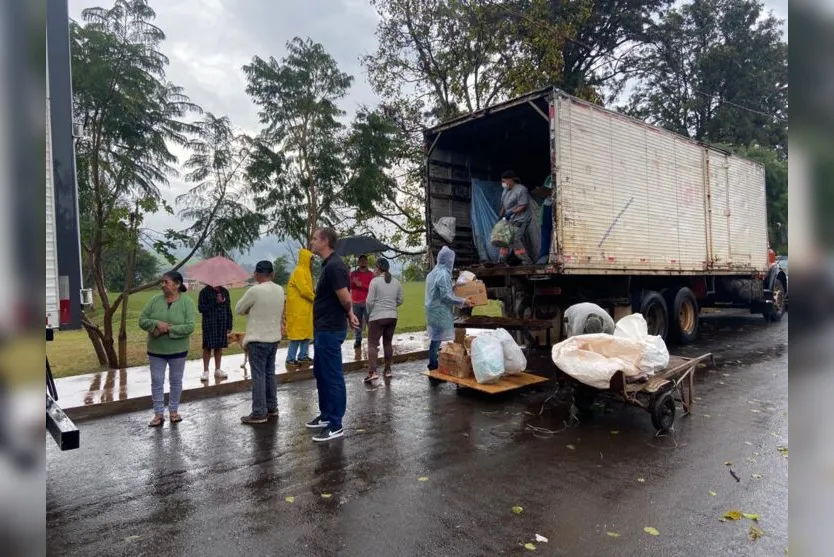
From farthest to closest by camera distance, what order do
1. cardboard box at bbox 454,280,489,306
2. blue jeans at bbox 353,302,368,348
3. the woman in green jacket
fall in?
blue jeans at bbox 353,302,368,348
cardboard box at bbox 454,280,489,306
the woman in green jacket

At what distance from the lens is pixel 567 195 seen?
748 centimetres

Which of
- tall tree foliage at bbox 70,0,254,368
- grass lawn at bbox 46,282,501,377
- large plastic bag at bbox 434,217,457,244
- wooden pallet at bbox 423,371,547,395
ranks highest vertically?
tall tree foliage at bbox 70,0,254,368

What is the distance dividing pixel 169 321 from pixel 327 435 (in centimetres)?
199

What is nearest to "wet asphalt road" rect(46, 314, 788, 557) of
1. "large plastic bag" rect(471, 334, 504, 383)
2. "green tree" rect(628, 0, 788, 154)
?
"large plastic bag" rect(471, 334, 504, 383)

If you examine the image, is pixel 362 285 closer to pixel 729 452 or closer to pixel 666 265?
pixel 666 265

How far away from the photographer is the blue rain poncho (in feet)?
22.9

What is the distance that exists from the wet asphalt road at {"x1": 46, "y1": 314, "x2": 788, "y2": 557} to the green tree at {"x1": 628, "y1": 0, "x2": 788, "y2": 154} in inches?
739

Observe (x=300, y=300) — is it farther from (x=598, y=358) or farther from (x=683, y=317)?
(x=683, y=317)

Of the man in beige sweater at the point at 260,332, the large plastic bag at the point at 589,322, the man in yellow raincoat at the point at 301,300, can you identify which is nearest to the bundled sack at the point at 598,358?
the large plastic bag at the point at 589,322

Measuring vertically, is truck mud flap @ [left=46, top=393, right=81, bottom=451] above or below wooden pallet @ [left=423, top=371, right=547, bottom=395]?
above

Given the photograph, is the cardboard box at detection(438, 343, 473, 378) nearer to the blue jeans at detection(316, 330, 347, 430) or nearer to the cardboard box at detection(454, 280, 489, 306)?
the cardboard box at detection(454, 280, 489, 306)

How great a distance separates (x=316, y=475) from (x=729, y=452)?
11.5 feet
